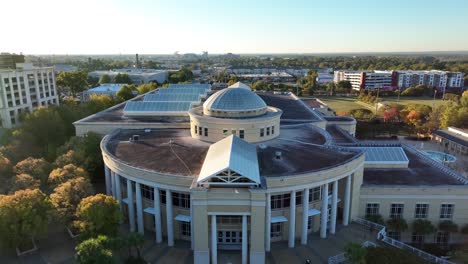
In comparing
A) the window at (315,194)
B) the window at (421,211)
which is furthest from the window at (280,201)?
the window at (421,211)

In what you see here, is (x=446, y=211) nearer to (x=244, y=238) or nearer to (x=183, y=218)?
(x=244, y=238)

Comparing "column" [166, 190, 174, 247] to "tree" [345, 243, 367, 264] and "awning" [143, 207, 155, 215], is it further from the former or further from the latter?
"tree" [345, 243, 367, 264]

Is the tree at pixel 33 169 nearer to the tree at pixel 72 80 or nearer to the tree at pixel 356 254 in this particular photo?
the tree at pixel 356 254

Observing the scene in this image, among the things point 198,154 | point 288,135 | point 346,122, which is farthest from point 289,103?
point 198,154

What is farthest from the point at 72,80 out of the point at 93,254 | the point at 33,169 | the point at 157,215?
the point at 93,254

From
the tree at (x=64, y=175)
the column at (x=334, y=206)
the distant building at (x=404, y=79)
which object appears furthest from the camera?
the distant building at (x=404, y=79)

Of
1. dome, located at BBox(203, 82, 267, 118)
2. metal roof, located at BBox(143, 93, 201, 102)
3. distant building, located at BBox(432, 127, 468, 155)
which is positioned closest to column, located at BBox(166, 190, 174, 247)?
dome, located at BBox(203, 82, 267, 118)
